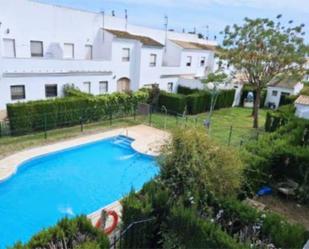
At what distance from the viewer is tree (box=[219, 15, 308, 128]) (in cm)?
1994

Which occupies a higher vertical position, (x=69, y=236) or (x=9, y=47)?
(x=9, y=47)

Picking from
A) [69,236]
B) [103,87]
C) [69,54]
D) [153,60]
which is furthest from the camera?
[153,60]

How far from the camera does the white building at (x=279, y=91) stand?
32250mm

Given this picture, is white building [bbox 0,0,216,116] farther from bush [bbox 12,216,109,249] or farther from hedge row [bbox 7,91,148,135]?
bush [bbox 12,216,109,249]

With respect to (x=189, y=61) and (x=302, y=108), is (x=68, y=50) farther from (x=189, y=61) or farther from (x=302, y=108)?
(x=302, y=108)

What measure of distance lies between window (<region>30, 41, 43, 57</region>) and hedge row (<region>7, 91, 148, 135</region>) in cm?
604

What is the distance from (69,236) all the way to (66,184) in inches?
287

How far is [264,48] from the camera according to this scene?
67.1 ft

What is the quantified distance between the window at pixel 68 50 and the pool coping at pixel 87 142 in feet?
29.7

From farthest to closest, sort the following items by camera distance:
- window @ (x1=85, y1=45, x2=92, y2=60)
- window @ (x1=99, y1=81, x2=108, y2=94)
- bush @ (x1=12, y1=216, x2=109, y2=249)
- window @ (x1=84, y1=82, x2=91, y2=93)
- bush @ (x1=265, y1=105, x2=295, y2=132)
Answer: window @ (x1=85, y1=45, x2=92, y2=60) < window @ (x1=99, y1=81, x2=108, y2=94) < window @ (x1=84, y1=82, x2=91, y2=93) < bush @ (x1=265, y1=105, x2=295, y2=132) < bush @ (x1=12, y1=216, x2=109, y2=249)

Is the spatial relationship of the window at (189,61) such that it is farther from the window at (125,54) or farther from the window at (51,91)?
the window at (51,91)

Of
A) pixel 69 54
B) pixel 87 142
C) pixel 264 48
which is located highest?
pixel 264 48

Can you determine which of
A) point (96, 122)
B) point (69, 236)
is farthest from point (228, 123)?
point (69, 236)

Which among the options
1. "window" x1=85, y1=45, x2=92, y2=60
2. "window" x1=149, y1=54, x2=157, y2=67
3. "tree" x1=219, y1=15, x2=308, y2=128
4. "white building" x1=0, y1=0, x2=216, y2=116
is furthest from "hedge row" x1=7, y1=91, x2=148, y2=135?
"tree" x1=219, y1=15, x2=308, y2=128
